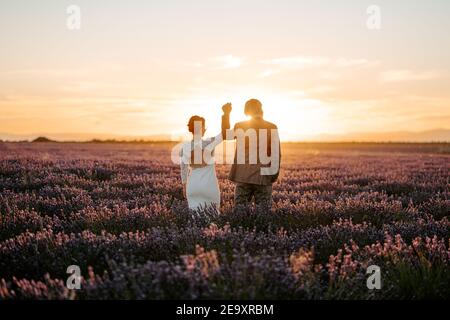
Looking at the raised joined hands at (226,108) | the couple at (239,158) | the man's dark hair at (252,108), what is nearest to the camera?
the raised joined hands at (226,108)

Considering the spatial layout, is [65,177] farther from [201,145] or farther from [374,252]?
[374,252]

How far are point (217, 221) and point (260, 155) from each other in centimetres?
161

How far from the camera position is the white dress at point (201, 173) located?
6.17 meters

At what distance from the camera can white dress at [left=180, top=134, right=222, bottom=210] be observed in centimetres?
617

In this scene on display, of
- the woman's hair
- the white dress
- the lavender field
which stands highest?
the woman's hair

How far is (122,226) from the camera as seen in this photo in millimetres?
5051

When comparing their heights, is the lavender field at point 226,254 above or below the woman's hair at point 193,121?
below

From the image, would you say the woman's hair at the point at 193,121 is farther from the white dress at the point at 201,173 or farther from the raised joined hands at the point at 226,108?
the raised joined hands at the point at 226,108

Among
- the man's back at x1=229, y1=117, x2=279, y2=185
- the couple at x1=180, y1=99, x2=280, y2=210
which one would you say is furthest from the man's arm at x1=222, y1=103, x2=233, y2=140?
the man's back at x1=229, y1=117, x2=279, y2=185

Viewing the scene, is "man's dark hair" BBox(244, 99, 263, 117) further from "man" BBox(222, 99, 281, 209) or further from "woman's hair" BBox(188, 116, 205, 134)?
"woman's hair" BBox(188, 116, 205, 134)

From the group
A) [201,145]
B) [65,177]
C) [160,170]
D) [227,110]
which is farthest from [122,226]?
[160,170]

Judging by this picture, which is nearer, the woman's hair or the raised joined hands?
the raised joined hands

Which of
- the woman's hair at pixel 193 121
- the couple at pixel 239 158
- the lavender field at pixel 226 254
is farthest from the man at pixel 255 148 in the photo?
the lavender field at pixel 226 254
